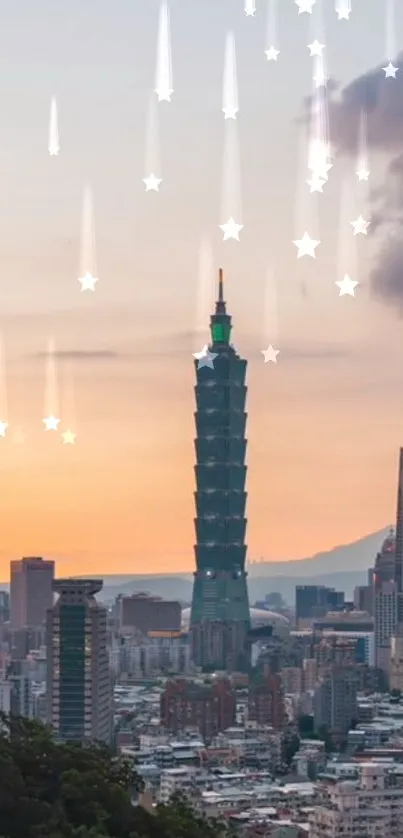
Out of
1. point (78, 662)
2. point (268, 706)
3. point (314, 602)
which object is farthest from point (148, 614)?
point (78, 662)

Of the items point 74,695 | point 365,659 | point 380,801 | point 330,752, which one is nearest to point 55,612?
point 74,695

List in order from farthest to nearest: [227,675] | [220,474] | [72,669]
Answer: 1. [220,474]
2. [227,675]
3. [72,669]

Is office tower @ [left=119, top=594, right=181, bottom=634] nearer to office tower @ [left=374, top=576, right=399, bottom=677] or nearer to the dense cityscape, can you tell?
the dense cityscape

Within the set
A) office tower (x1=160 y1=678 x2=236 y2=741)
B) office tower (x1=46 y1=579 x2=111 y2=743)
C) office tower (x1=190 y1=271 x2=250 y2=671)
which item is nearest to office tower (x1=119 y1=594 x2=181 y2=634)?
office tower (x1=190 y1=271 x2=250 y2=671)

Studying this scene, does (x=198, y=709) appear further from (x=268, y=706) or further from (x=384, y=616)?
(x=384, y=616)

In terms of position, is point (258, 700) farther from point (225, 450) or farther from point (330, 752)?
point (225, 450)

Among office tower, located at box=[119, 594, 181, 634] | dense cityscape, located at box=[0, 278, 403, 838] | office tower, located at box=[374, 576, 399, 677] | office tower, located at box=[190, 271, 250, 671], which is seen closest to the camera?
dense cityscape, located at box=[0, 278, 403, 838]
